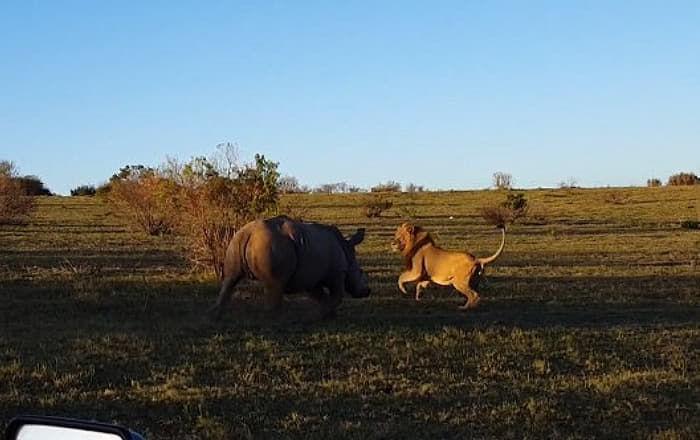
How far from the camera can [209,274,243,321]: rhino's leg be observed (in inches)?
518

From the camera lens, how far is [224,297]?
1324 centimetres

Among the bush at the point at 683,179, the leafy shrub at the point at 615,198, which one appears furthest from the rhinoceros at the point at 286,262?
the bush at the point at 683,179

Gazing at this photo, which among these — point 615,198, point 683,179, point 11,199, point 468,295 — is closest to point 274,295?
point 468,295

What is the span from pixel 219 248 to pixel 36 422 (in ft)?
55.6

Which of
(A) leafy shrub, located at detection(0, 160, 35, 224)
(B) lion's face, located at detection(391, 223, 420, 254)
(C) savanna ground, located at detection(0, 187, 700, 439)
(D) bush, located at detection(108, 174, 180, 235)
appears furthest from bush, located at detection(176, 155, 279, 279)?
(A) leafy shrub, located at detection(0, 160, 35, 224)

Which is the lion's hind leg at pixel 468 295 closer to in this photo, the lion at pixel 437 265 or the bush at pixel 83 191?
the lion at pixel 437 265

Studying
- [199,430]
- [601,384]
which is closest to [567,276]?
[601,384]

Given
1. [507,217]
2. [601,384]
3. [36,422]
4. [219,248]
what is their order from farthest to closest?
[507,217]
[219,248]
[601,384]
[36,422]

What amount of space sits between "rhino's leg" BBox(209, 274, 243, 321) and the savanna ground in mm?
226

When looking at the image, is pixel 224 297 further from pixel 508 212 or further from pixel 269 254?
pixel 508 212

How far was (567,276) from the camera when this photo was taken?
19.7 meters

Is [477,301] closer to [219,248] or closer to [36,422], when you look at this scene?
[219,248]

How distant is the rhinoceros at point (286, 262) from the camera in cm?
1327

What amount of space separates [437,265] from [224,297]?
4.38 meters
